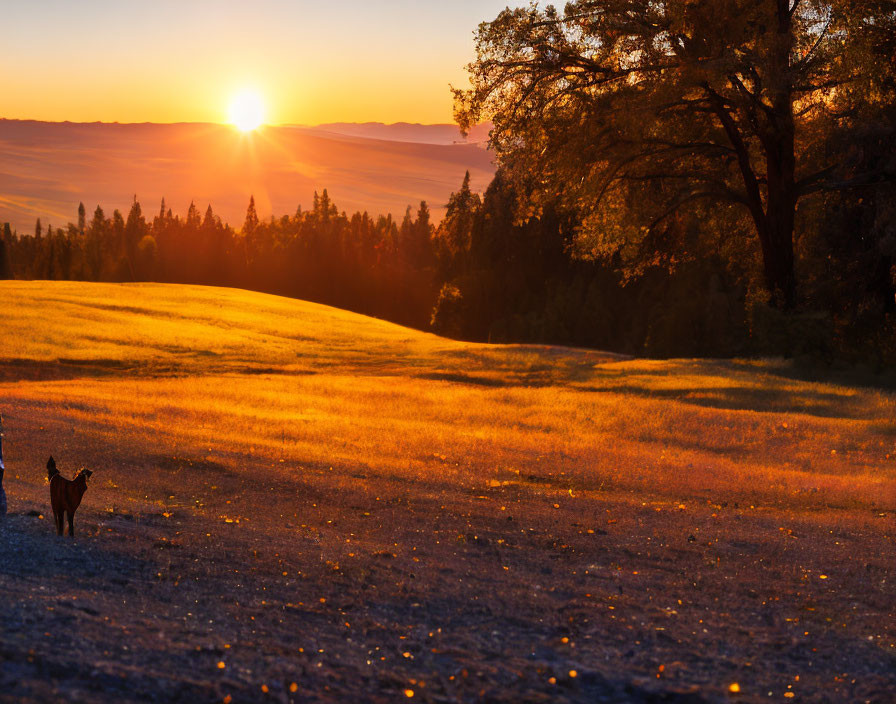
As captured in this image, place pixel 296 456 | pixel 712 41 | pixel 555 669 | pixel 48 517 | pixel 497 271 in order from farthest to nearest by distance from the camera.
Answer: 1. pixel 497 271
2. pixel 712 41
3. pixel 296 456
4. pixel 48 517
5. pixel 555 669

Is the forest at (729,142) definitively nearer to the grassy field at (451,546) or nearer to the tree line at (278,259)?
the grassy field at (451,546)

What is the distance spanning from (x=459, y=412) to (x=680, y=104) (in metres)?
11.5

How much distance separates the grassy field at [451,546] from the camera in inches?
224

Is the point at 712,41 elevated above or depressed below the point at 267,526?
above

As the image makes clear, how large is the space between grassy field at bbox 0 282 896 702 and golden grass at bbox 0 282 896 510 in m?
0.12

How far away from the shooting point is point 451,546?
9.43m

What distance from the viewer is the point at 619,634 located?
22.0ft

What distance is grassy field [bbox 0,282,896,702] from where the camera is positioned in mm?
Result: 5695

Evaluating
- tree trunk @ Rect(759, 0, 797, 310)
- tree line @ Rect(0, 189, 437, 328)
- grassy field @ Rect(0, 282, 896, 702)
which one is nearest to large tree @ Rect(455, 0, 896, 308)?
tree trunk @ Rect(759, 0, 797, 310)

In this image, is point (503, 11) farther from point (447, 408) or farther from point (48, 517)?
point (48, 517)

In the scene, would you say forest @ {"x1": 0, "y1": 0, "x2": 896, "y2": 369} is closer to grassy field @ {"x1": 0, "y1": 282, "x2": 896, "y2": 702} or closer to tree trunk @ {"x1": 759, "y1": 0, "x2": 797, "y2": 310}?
tree trunk @ {"x1": 759, "y1": 0, "x2": 797, "y2": 310}

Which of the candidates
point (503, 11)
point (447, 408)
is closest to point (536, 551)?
point (447, 408)

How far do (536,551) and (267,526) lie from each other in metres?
2.99

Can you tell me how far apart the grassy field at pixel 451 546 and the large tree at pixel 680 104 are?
294 inches
